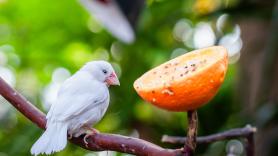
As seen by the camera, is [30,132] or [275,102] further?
[30,132]

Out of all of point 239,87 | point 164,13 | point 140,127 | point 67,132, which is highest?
point 164,13

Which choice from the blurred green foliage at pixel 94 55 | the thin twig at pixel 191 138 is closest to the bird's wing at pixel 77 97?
the thin twig at pixel 191 138

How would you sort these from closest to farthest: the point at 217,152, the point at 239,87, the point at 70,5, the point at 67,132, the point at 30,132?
1. the point at 67,132
2. the point at 217,152
3. the point at 30,132
4. the point at 239,87
5. the point at 70,5

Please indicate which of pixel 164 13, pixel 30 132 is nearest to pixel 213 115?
pixel 164 13

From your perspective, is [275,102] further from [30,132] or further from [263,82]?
[30,132]

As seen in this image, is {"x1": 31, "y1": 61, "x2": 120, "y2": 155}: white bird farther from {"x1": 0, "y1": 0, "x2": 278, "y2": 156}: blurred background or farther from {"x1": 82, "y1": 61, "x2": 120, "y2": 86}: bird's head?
{"x1": 0, "y1": 0, "x2": 278, "y2": 156}: blurred background

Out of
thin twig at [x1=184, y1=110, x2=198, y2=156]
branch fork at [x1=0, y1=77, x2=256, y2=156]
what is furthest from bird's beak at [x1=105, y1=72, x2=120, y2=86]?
thin twig at [x1=184, y1=110, x2=198, y2=156]

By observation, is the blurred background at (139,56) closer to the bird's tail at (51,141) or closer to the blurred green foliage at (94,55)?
the blurred green foliage at (94,55)
